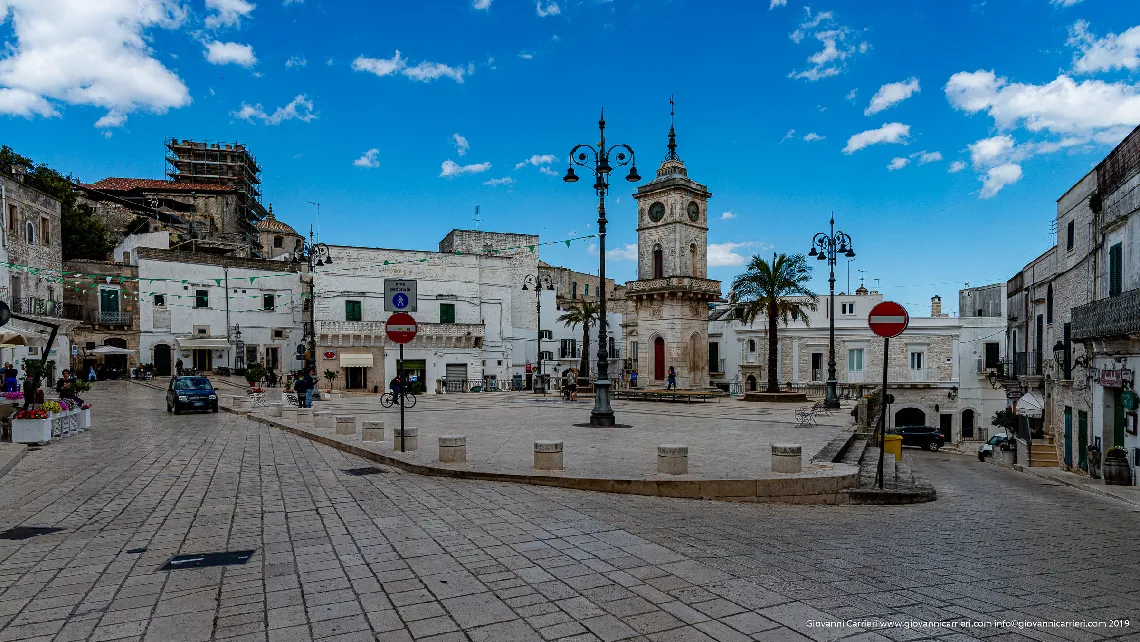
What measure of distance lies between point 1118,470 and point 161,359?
4988 cm

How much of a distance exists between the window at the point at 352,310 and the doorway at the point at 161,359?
12.7 metres

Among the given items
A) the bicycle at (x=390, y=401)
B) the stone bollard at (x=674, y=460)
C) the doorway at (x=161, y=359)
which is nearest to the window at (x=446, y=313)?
the bicycle at (x=390, y=401)

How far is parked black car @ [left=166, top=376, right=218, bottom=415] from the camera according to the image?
70.2 feet

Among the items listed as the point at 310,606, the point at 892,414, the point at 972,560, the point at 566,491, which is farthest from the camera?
the point at 892,414

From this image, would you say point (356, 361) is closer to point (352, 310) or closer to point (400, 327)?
point (352, 310)

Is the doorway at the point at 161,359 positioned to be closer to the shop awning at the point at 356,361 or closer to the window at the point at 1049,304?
the shop awning at the point at 356,361

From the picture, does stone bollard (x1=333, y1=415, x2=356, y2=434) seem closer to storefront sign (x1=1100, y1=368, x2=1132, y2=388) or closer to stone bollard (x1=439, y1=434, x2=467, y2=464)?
stone bollard (x1=439, y1=434, x2=467, y2=464)

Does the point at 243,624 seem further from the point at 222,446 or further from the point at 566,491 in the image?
the point at 222,446

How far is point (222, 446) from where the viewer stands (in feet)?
44.2

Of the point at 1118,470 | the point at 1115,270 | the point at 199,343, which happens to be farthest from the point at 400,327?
the point at 199,343

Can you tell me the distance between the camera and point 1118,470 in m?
15.6

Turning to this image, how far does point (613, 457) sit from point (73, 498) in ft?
25.1

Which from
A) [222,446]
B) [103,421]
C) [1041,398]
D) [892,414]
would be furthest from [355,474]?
[892,414]

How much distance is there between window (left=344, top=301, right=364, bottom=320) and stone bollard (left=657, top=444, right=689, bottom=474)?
37.8 m
